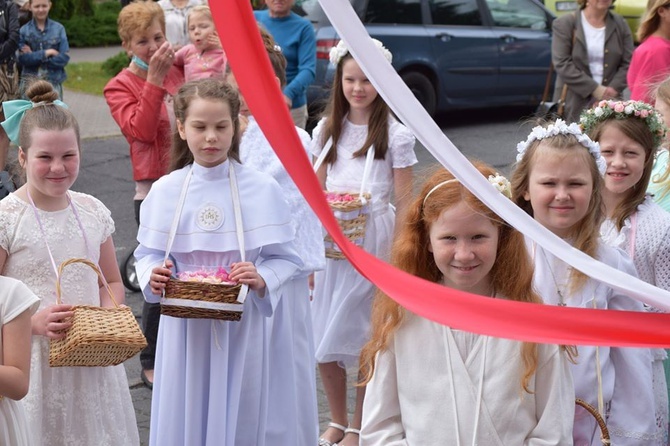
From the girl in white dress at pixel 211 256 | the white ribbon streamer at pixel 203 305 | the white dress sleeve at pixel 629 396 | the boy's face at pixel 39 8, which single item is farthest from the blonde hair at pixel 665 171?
the boy's face at pixel 39 8

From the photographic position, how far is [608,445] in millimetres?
3391

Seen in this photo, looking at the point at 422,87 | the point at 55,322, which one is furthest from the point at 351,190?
the point at 422,87

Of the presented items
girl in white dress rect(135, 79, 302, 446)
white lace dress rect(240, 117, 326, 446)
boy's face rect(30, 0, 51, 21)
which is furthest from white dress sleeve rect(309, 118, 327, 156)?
boy's face rect(30, 0, 51, 21)

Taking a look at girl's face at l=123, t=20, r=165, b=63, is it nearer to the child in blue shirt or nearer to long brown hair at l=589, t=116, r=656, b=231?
long brown hair at l=589, t=116, r=656, b=231

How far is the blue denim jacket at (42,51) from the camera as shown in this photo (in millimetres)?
11438

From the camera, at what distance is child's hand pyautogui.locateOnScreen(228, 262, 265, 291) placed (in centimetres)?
430

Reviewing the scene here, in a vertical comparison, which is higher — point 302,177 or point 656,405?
point 302,177

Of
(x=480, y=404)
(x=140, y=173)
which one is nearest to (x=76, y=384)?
(x=480, y=404)

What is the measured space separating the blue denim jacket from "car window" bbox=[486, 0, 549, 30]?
518 cm

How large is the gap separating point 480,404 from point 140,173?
398 cm

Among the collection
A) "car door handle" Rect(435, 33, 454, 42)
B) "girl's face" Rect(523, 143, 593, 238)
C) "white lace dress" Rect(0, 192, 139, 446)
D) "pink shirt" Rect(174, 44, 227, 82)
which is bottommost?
"white lace dress" Rect(0, 192, 139, 446)

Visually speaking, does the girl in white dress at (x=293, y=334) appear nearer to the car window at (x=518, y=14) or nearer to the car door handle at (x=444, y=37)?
the car door handle at (x=444, y=37)

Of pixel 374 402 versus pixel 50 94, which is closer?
pixel 374 402

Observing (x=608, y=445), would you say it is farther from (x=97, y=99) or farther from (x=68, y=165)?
(x=97, y=99)
